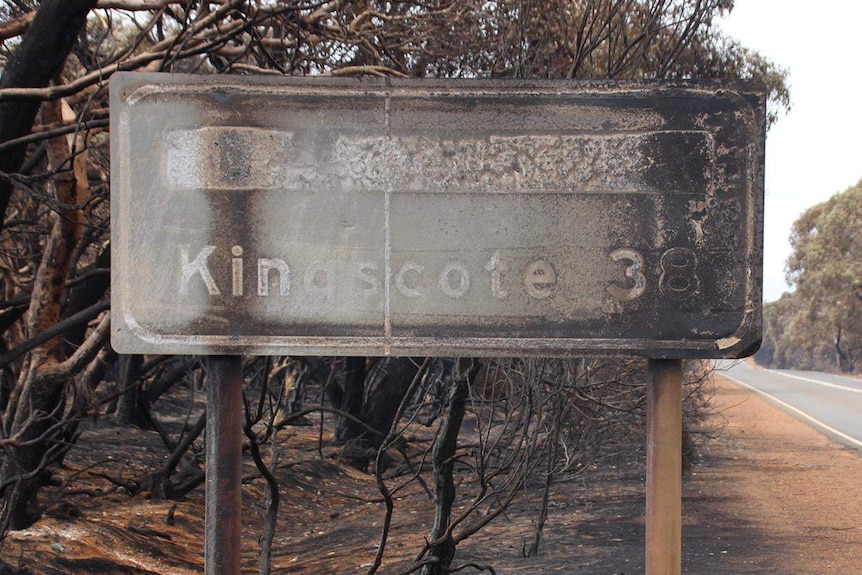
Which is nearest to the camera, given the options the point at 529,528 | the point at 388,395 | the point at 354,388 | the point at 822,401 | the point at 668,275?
the point at 668,275

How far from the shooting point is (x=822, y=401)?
1247 inches

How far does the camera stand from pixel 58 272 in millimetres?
8258

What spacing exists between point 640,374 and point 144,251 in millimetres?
9365

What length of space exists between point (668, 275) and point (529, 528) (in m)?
11.1

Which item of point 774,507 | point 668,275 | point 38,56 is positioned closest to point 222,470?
point 668,275

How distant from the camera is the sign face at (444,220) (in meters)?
2.75

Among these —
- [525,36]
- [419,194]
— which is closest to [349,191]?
[419,194]

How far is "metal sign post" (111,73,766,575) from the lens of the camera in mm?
2750

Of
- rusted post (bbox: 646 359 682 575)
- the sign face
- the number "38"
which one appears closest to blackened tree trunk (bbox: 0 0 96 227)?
the sign face


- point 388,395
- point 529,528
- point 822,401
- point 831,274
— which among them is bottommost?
point 529,528

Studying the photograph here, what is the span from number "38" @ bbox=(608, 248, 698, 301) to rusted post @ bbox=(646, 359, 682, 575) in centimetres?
21

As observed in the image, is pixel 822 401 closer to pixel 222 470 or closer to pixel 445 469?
pixel 445 469

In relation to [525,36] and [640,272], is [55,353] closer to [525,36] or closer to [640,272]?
[525,36]

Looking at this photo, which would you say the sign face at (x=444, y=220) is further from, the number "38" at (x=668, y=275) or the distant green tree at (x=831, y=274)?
the distant green tree at (x=831, y=274)
